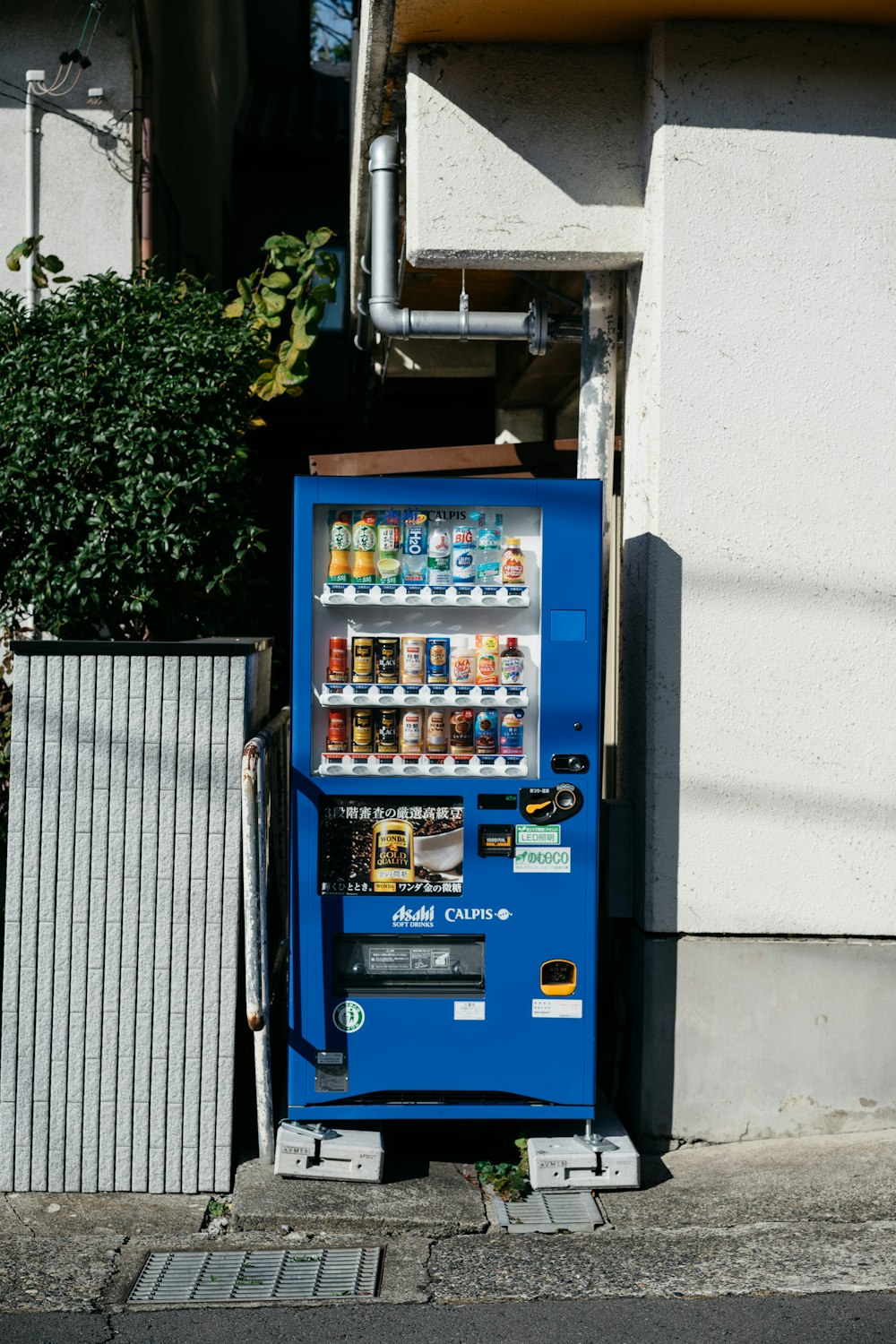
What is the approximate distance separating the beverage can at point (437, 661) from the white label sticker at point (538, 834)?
62cm

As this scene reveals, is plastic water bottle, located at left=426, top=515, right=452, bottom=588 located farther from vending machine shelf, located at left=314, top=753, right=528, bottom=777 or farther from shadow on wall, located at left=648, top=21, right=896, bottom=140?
shadow on wall, located at left=648, top=21, right=896, bottom=140

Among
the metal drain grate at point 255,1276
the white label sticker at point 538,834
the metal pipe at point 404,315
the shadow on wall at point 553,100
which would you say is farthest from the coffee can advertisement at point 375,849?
the shadow on wall at point 553,100

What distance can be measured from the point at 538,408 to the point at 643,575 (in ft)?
14.6

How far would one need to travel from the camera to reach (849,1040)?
4859mm

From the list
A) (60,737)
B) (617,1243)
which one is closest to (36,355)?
(60,737)

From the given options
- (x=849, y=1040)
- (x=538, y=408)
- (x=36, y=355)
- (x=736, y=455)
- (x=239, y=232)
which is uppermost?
(x=239, y=232)

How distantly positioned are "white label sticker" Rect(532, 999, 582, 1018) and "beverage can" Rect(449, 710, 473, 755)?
0.96 meters

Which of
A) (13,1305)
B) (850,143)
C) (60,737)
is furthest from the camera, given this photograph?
(850,143)

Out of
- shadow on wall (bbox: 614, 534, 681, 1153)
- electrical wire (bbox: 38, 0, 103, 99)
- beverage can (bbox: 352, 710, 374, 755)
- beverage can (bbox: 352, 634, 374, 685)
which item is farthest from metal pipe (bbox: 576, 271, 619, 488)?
electrical wire (bbox: 38, 0, 103, 99)

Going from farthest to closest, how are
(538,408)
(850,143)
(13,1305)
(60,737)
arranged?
(538,408)
(850,143)
(60,737)
(13,1305)

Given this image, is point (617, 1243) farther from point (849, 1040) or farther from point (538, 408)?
point (538, 408)

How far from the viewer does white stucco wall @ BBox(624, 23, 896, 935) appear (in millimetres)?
4762

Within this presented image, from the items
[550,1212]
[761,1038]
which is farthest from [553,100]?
[550,1212]

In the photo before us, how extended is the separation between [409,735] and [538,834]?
598mm
